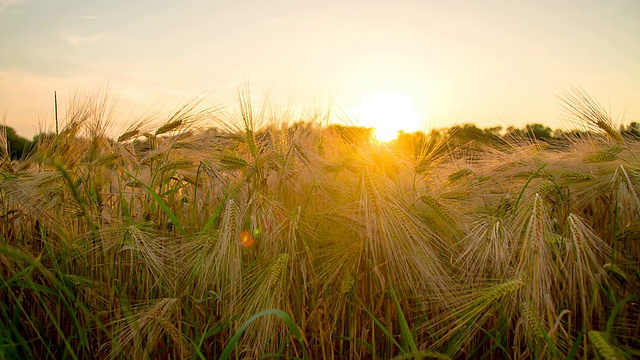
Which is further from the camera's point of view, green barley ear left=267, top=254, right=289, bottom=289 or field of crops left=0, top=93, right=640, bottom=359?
field of crops left=0, top=93, right=640, bottom=359

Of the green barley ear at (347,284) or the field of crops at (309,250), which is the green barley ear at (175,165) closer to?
the field of crops at (309,250)

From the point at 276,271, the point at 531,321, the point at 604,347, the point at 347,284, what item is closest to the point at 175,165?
the point at 276,271

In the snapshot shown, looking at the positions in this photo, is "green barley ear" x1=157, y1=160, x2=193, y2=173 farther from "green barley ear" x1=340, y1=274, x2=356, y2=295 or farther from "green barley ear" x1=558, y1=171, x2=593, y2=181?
"green barley ear" x1=558, y1=171, x2=593, y2=181

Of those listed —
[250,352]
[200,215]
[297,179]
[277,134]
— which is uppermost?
[277,134]

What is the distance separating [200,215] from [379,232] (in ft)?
3.68

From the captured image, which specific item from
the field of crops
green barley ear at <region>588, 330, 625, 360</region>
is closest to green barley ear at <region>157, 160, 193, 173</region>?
the field of crops

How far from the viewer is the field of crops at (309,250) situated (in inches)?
72.4

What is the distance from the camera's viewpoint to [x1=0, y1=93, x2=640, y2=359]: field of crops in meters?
1.84

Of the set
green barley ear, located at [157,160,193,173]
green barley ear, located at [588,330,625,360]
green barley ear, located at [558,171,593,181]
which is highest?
green barley ear, located at [157,160,193,173]

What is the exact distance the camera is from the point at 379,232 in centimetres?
185

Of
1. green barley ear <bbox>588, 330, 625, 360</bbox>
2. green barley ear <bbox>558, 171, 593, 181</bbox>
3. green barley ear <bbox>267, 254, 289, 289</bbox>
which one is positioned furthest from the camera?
green barley ear <bbox>558, 171, 593, 181</bbox>

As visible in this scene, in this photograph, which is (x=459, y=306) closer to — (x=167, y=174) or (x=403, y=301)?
(x=403, y=301)

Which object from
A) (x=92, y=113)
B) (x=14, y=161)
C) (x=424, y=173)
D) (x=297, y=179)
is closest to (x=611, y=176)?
(x=424, y=173)

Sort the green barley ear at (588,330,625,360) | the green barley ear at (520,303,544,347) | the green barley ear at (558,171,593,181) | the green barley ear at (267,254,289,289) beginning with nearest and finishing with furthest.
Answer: the green barley ear at (588,330,625,360)
the green barley ear at (520,303,544,347)
the green barley ear at (267,254,289,289)
the green barley ear at (558,171,593,181)
